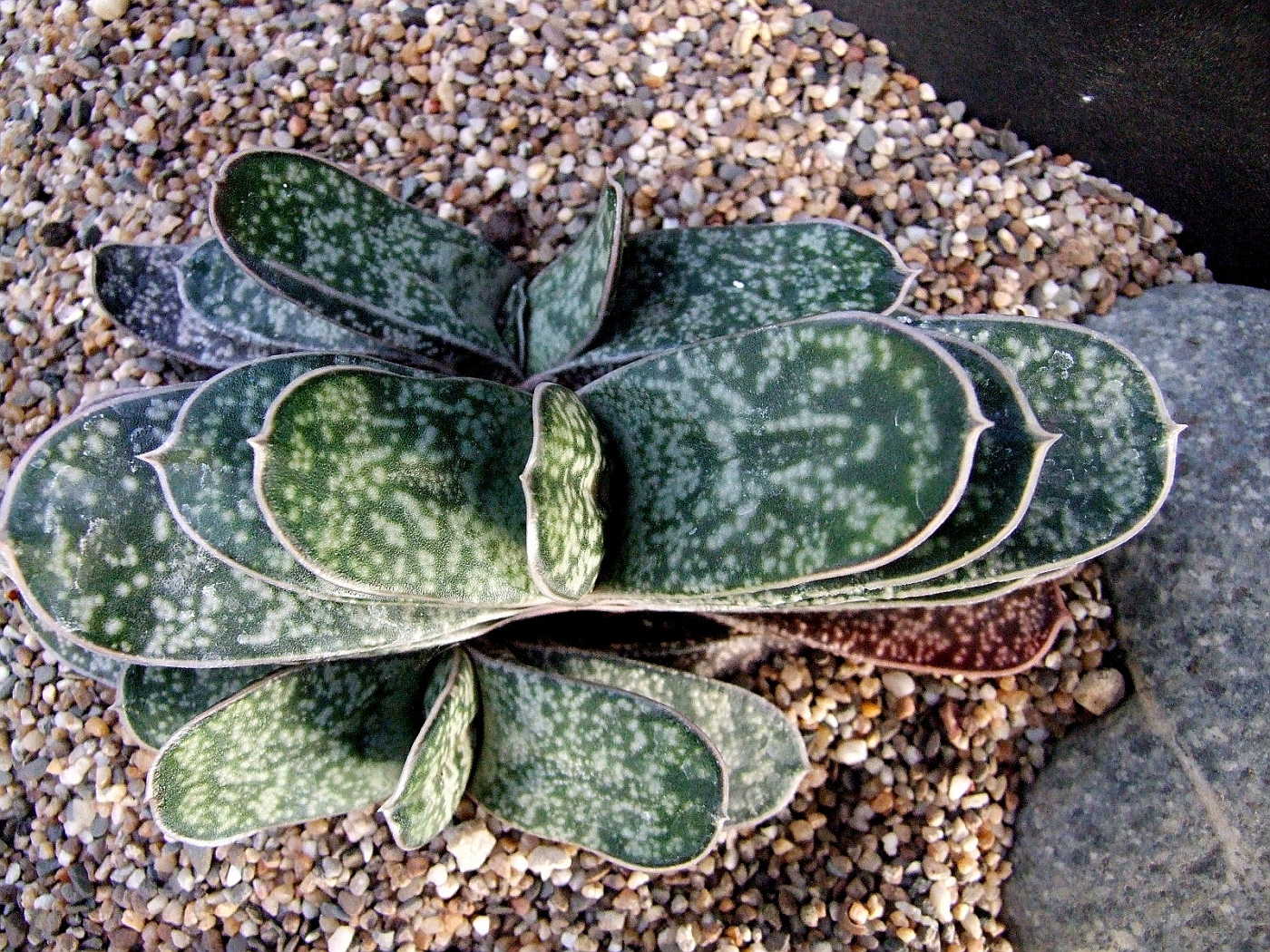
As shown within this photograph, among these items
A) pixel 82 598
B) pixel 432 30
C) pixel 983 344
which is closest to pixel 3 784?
pixel 82 598

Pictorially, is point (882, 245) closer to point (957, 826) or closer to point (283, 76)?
point (957, 826)

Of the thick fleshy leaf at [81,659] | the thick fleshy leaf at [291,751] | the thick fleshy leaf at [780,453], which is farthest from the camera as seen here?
the thick fleshy leaf at [81,659]

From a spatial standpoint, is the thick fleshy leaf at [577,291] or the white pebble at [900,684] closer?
the thick fleshy leaf at [577,291]

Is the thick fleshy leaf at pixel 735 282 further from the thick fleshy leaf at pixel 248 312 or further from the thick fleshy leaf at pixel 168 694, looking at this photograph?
the thick fleshy leaf at pixel 168 694

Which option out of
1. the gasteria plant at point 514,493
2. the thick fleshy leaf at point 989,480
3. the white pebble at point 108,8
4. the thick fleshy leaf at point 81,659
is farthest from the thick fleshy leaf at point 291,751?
the white pebble at point 108,8

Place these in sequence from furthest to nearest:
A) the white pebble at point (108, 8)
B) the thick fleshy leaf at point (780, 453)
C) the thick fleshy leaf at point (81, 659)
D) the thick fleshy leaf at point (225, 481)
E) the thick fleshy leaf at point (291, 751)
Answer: the white pebble at point (108, 8) → the thick fleshy leaf at point (81, 659) → the thick fleshy leaf at point (291, 751) → the thick fleshy leaf at point (225, 481) → the thick fleshy leaf at point (780, 453)

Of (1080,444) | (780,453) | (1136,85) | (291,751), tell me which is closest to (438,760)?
(291,751)

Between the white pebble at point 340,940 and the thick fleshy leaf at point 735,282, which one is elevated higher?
the thick fleshy leaf at point 735,282

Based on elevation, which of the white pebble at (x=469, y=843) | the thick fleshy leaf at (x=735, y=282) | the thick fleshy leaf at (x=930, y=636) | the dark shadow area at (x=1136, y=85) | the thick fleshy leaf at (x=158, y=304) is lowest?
the white pebble at (x=469, y=843)
